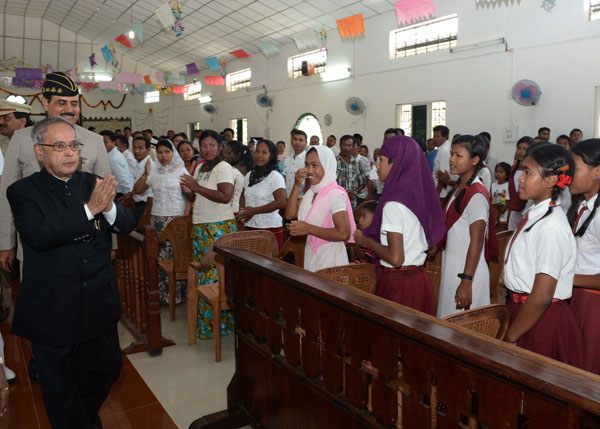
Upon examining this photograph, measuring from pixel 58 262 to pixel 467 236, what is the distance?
2076 millimetres

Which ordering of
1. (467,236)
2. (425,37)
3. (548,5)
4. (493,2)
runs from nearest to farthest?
(467,236), (548,5), (493,2), (425,37)

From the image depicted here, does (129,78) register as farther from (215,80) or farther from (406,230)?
(406,230)

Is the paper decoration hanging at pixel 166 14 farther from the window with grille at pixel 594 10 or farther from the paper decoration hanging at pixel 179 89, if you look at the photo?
the paper decoration hanging at pixel 179 89

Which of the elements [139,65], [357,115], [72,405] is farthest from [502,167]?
[139,65]

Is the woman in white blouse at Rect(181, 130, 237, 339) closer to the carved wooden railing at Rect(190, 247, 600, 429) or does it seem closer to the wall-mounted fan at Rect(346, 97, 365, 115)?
the carved wooden railing at Rect(190, 247, 600, 429)

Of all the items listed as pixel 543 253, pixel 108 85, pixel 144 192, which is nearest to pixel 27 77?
pixel 108 85

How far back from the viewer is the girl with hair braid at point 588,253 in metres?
2.04

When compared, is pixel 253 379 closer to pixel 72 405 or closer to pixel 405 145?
pixel 72 405

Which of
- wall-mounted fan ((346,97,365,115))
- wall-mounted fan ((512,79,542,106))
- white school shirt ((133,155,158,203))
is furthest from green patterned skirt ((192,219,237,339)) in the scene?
wall-mounted fan ((346,97,365,115))

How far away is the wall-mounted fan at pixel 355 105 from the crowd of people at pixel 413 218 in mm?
6542

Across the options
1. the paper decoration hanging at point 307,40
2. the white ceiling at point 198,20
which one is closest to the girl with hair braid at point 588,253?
the white ceiling at point 198,20

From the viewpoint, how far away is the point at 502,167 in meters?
6.75

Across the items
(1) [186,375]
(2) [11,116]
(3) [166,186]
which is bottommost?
(1) [186,375]

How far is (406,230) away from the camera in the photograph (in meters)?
2.26
